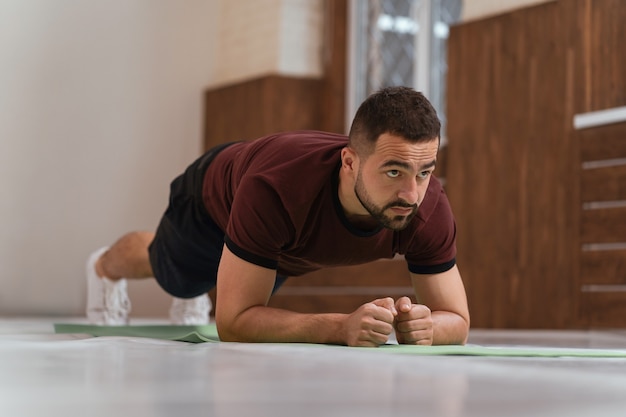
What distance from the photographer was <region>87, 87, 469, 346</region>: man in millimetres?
2197

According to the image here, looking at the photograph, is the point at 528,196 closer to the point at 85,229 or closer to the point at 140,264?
the point at 140,264

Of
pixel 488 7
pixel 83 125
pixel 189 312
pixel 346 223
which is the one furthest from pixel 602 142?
pixel 83 125

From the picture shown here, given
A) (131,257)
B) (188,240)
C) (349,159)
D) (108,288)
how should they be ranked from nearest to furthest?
(349,159)
(188,240)
(131,257)
(108,288)

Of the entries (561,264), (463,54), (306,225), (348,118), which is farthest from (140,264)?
(348,118)

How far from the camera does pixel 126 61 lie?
7.03 meters

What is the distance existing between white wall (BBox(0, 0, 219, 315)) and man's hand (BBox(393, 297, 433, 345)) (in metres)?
4.66

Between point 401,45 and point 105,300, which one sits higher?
point 401,45

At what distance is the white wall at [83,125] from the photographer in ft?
21.6

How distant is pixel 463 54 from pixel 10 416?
4.76m

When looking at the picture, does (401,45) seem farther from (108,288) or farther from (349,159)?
(349,159)

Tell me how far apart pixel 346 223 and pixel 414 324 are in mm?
285

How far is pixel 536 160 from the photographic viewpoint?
200 inches

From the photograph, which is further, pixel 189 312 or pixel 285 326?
pixel 189 312

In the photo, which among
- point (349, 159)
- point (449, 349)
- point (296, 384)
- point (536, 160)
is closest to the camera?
point (296, 384)
